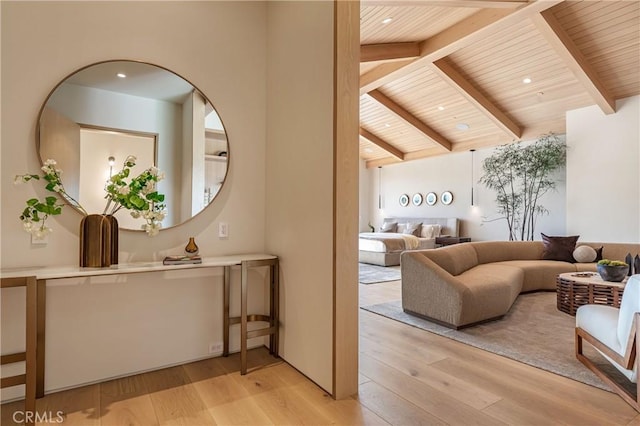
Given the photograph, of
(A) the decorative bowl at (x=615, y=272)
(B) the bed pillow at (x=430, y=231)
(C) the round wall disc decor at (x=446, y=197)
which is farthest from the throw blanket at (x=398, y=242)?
(A) the decorative bowl at (x=615, y=272)

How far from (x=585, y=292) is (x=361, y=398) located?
327cm

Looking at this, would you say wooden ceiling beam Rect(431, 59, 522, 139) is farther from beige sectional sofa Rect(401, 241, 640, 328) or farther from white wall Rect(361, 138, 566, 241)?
beige sectional sofa Rect(401, 241, 640, 328)

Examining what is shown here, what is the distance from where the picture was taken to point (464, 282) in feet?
11.6

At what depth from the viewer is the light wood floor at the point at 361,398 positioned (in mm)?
1835

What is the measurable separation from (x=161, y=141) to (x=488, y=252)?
481 cm

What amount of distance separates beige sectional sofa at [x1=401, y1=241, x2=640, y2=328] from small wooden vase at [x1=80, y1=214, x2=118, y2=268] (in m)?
2.90

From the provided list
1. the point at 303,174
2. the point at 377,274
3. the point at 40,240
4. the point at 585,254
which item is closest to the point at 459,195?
the point at 377,274

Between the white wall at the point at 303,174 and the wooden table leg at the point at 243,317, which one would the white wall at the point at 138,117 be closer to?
the wooden table leg at the point at 243,317

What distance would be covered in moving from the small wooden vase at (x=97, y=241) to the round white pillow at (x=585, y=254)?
623 centimetres

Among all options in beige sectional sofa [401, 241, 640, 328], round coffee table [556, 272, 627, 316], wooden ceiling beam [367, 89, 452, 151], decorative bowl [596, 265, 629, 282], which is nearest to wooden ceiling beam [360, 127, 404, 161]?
wooden ceiling beam [367, 89, 452, 151]

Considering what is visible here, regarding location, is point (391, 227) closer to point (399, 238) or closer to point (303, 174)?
point (399, 238)

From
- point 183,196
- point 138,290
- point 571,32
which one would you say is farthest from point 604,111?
point 138,290

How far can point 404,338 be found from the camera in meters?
3.15

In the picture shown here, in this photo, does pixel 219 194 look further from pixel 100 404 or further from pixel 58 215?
pixel 100 404
